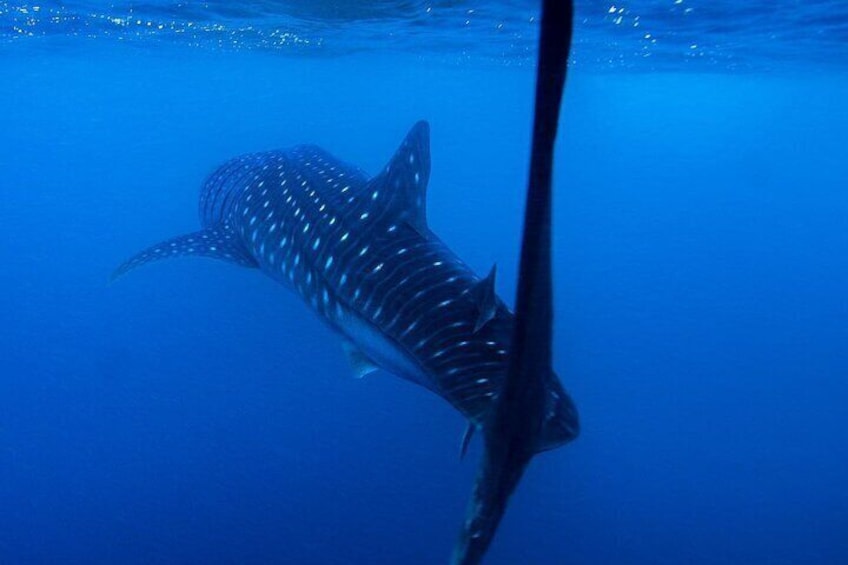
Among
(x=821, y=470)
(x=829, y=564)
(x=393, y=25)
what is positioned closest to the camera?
(x=829, y=564)

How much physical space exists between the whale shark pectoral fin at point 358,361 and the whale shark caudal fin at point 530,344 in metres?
2.46

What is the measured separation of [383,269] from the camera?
3791 mm

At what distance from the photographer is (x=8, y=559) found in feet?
26.5

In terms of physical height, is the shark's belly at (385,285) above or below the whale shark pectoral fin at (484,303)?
below

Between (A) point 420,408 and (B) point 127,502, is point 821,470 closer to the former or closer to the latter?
(A) point 420,408

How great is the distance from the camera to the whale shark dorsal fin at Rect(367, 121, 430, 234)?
4234mm

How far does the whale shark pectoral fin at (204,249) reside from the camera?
22.5 feet

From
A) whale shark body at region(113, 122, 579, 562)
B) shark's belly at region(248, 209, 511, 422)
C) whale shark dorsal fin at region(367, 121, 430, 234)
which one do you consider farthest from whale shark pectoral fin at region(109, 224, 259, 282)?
whale shark dorsal fin at region(367, 121, 430, 234)

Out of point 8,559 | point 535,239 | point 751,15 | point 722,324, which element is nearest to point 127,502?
point 8,559

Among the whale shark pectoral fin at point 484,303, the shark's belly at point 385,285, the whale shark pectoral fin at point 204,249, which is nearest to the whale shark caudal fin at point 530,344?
the shark's belly at point 385,285

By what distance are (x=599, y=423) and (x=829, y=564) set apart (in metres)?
3.54

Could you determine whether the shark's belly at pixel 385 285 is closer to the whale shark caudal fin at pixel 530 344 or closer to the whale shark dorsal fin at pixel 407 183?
the whale shark dorsal fin at pixel 407 183

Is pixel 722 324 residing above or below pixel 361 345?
below

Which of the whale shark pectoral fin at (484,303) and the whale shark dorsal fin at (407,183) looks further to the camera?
the whale shark dorsal fin at (407,183)
